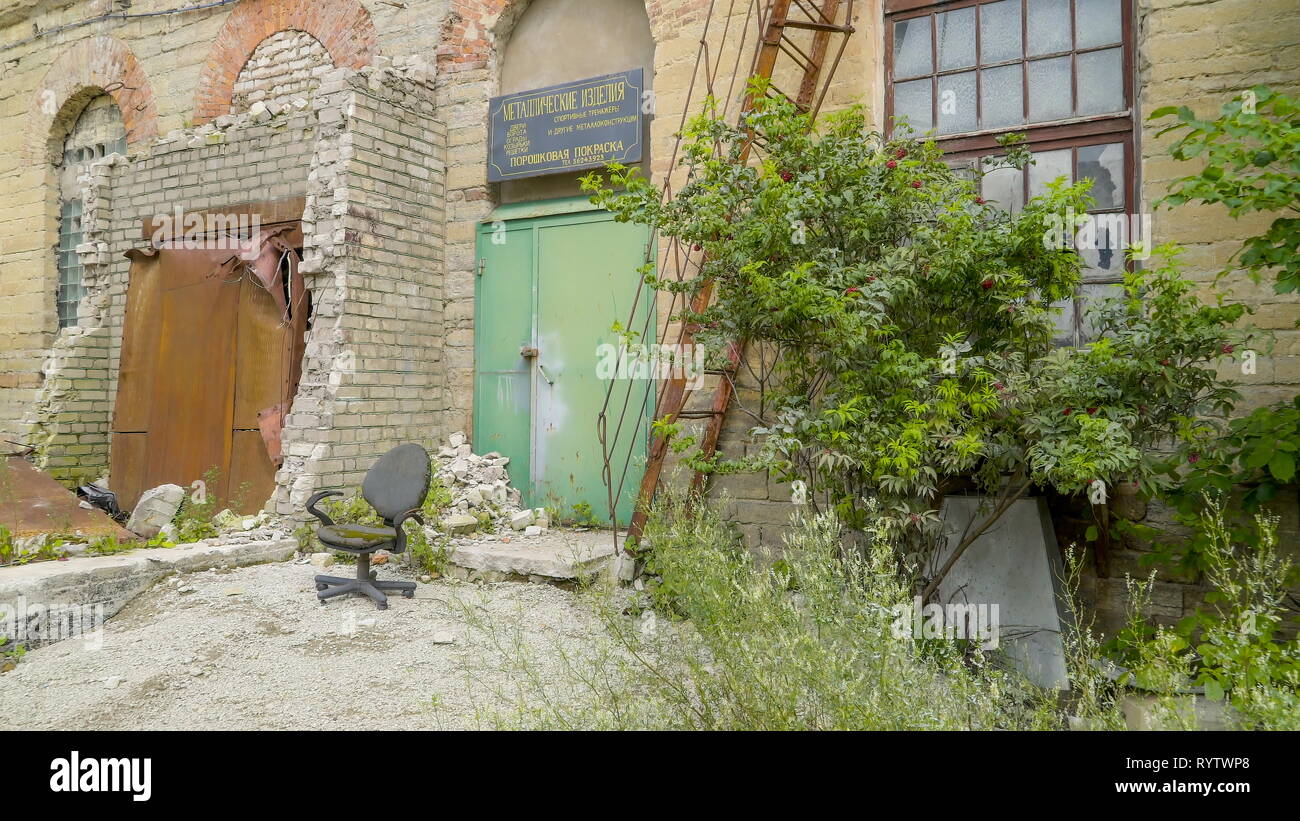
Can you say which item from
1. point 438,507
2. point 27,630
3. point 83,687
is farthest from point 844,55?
point 27,630

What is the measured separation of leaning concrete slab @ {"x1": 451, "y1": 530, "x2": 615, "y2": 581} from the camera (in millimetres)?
5266

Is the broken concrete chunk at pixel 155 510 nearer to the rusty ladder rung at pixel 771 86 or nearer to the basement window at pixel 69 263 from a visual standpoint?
the basement window at pixel 69 263

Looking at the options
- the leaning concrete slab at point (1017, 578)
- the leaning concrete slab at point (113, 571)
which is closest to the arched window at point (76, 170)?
the leaning concrete slab at point (113, 571)

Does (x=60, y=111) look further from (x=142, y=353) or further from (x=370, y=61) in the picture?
(x=370, y=61)

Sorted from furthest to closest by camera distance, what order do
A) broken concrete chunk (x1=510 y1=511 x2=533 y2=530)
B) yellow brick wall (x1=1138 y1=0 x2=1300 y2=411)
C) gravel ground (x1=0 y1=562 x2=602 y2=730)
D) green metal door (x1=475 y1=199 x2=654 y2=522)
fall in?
green metal door (x1=475 y1=199 x2=654 y2=522), broken concrete chunk (x1=510 y1=511 x2=533 y2=530), yellow brick wall (x1=1138 y1=0 x2=1300 y2=411), gravel ground (x1=0 y1=562 x2=602 y2=730)

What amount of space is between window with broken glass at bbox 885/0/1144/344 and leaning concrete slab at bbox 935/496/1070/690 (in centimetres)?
135

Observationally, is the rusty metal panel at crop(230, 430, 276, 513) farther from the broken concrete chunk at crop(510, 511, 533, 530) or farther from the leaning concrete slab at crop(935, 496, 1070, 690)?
the leaning concrete slab at crop(935, 496, 1070, 690)

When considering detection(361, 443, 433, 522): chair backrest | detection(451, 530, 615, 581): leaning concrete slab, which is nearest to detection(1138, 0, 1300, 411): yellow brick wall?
detection(451, 530, 615, 581): leaning concrete slab

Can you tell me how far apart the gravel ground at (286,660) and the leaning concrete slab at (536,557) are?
0.12 meters

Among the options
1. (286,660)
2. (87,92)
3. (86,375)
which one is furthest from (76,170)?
(286,660)

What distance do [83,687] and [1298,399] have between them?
18.6ft

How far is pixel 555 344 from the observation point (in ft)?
22.0

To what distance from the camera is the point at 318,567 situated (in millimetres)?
5809

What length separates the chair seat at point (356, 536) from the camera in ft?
16.1
